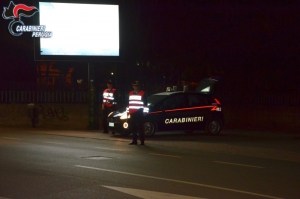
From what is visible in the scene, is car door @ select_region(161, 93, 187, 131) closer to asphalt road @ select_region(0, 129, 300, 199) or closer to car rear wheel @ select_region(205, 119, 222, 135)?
asphalt road @ select_region(0, 129, 300, 199)

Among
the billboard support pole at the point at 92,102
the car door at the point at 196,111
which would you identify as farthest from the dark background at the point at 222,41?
the car door at the point at 196,111

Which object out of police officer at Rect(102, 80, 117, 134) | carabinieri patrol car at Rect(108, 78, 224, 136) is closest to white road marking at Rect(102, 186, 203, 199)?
carabinieri patrol car at Rect(108, 78, 224, 136)

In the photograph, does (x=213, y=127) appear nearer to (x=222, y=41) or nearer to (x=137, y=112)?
(x=137, y=112)

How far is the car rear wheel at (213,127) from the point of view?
67.5ft

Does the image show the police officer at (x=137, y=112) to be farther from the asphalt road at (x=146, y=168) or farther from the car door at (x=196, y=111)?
the car door at (x=196, y=111)

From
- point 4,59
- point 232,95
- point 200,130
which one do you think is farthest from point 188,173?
point 4,59

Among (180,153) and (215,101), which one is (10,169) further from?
(215,101)

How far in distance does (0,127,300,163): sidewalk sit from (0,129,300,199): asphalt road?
0.03 m

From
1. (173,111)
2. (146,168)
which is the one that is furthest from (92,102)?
(146,168)

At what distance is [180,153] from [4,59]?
20899 mm

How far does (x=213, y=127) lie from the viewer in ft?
68.1

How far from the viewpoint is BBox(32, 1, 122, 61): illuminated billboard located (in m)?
21.5

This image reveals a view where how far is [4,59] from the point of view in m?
33.2

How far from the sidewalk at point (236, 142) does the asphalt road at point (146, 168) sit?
29mm
